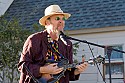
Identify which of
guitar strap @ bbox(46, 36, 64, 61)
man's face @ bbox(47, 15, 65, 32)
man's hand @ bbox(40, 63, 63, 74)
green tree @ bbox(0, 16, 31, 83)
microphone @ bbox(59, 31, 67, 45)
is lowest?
green tree @ bbox(0, 16, 31, 83)

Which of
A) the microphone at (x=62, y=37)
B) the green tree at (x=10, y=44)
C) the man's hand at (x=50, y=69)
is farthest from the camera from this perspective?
the green tree at (x=10, y=44)

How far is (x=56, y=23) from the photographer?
9.21 feet

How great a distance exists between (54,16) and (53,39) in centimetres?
20

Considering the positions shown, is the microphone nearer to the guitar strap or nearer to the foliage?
the guitar strap

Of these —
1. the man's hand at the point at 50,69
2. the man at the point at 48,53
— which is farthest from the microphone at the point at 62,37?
the man's hand at the point at 50,69

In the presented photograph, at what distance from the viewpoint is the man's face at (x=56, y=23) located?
280cm

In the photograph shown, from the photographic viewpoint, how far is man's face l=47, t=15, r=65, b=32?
2.80 m

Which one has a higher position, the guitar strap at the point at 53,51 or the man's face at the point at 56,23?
the man's face at the point at 56,23

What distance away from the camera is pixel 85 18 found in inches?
300

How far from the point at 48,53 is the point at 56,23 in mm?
265

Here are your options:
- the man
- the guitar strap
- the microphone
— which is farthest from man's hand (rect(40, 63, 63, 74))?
the microphone

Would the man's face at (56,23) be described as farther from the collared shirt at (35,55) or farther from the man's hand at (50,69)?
the man's hand at (50,69)

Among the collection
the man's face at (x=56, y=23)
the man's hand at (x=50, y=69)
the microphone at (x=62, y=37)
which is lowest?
the man's hand at (x=50, y=69)

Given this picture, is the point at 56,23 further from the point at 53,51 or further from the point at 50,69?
the point at 50,69
